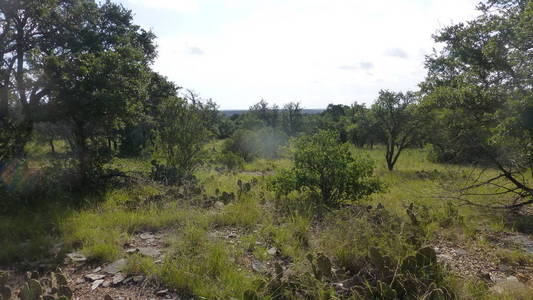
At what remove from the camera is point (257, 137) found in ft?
65.8

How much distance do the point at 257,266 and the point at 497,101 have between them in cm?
598

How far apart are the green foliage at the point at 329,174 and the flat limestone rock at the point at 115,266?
3401 millimetres

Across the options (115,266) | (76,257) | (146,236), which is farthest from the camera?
(146,236)

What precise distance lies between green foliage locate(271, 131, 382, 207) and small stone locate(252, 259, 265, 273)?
8.71ft

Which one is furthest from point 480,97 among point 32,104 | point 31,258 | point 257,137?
point 257,137

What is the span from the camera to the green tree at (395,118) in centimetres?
1450

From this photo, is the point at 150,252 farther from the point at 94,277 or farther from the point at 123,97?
the point at 123,97

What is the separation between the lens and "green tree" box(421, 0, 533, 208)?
573 centimetres

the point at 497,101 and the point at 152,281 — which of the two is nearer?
the point at 152,281

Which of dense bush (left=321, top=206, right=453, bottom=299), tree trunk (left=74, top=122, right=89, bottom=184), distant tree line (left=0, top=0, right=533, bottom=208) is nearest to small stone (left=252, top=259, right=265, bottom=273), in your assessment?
dense bush (left=321, top=206, right=453, bottom=299)

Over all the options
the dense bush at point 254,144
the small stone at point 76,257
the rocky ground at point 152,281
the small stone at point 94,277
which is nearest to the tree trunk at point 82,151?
the rocky ground at point 152,281

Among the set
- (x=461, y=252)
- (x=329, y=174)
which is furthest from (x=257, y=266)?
(x=329, y=174)

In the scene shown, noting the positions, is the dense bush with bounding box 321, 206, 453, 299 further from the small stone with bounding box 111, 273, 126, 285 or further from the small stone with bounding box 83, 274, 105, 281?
the small stone with bounding box 83, 274, 105, 281

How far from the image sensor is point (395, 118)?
1480cm
